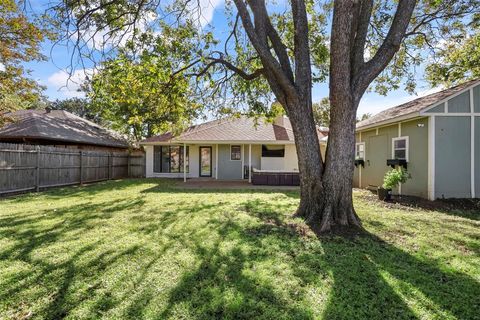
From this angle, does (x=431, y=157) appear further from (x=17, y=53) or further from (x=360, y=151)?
(x=17, y=53)

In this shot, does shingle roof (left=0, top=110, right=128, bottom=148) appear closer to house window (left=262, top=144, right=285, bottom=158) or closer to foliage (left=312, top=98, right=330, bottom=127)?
house window (left=262, top=144, right=285, bottom=158)

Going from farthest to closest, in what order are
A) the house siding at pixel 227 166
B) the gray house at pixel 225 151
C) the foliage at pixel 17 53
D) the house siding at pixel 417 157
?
the house siding at pixel 227 166
the gray house at pixel 225 151
the foliage at pixel 17 53
the house siding at pixel 417 157

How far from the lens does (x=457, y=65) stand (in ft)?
46.2

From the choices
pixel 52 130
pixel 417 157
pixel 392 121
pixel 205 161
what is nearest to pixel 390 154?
pixel 392 121

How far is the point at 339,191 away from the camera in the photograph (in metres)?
5.62

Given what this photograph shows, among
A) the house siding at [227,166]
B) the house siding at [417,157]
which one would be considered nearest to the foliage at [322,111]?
the house siding at [227,166]

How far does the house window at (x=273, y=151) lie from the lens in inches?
679

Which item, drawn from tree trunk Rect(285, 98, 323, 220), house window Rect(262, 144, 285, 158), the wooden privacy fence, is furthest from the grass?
house window Rect(262, 144, 285, 158)

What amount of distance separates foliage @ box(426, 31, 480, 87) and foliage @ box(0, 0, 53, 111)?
18.6 m

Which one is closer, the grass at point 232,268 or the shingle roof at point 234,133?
the grass at point 232,268

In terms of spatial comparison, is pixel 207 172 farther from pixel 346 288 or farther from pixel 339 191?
pixel 346 288

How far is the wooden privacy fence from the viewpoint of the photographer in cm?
987

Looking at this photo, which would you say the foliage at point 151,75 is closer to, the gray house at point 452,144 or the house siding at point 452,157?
the gray house at point 452,144

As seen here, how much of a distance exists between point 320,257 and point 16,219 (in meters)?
6.93
